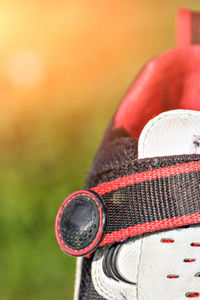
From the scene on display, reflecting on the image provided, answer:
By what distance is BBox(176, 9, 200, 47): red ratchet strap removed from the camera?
71cm

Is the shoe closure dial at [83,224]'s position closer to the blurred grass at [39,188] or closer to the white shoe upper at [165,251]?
the white shoe upper at [165,251]

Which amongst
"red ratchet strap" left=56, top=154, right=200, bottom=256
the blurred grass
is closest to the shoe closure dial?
"red ratchet strap" left=56, top=154, right=200, bottom=256

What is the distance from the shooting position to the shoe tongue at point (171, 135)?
40 centimetres

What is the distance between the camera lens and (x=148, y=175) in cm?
38

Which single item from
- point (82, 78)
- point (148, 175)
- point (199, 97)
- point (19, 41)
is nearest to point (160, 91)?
point (199, 97)

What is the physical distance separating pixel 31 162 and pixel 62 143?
0.37 feet

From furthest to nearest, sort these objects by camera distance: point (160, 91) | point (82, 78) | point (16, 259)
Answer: point (82, 78) → point (16, 259) → point (160, 91)

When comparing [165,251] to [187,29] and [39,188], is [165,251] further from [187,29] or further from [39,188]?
[39,188]

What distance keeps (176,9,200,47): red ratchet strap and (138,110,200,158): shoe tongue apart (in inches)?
13.7

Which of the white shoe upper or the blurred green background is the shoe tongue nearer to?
the white shoe upper

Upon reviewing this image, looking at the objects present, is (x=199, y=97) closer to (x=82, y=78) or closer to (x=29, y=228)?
(x=29, y=228)

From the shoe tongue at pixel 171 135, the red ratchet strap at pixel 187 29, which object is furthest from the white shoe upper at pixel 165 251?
the red ratchet strap at pixel 187 29

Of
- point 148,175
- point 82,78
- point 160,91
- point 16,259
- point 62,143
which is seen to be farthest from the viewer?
point 82,78

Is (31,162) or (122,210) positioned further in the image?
(31,162)
